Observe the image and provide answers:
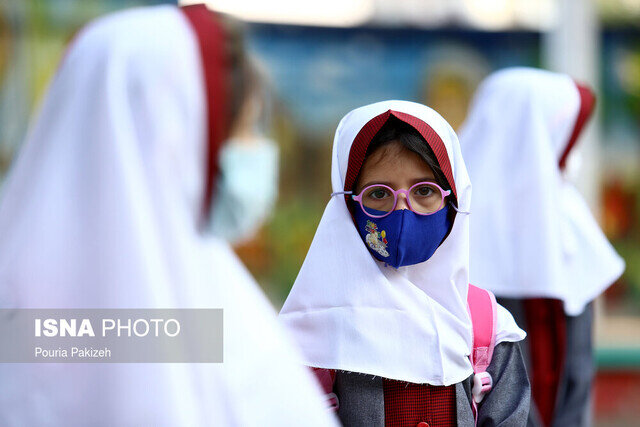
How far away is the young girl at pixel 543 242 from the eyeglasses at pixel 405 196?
140cm

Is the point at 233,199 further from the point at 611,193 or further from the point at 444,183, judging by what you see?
the point at 611,193

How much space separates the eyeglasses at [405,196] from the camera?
102 inches

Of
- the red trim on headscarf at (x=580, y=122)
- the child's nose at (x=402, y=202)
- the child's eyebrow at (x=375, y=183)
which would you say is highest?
the red trim on headscarf at (x=580, y=122)

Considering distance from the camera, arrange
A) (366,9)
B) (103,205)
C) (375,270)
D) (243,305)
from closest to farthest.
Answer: (103,205)
(243,305)
(375,270)
(366,9)

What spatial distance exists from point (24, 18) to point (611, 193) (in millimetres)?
4834

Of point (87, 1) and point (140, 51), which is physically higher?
point (87, 1)

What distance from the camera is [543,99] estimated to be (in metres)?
4.14

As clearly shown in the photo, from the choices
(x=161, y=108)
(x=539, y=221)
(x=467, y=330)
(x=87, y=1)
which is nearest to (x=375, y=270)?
(x=467, y=330)

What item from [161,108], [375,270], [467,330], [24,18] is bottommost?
[467,330]

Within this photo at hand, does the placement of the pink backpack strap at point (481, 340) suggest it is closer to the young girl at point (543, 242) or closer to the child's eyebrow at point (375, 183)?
the child's eyebrow at point (375, 183)

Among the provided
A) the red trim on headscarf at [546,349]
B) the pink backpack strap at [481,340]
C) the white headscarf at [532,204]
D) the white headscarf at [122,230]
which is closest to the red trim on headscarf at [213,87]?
the white headscarf at [122,230]

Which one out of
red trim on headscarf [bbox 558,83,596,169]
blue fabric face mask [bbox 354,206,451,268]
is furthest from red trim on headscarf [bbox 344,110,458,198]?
red trim on headscarf [bbox 558,83,596,169]

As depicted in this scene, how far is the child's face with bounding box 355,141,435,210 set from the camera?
2594 millimetres

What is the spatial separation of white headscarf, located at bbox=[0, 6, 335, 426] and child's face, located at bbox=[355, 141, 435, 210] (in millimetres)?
940
